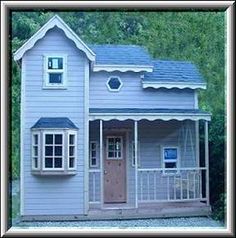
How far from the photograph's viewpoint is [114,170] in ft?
21.1

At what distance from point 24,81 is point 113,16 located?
3.38ft

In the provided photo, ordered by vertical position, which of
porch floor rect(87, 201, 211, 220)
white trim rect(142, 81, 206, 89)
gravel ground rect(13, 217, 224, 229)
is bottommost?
gravel ground rect(13, 217, 224, 229)

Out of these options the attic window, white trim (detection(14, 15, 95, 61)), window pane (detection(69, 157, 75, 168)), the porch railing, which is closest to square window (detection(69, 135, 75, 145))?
window pane (detection(69, 157, 75, 168))

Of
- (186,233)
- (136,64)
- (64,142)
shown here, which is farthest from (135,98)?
(186,233)

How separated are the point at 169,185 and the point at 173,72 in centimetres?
109

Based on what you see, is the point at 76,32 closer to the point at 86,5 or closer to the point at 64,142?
the point at 86,5

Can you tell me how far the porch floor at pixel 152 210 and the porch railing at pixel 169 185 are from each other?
6 cm

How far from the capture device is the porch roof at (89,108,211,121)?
251 inches

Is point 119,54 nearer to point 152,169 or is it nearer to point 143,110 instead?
point 143,110

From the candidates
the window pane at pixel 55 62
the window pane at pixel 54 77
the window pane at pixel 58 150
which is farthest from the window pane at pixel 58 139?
the window pane at pixel 55 62

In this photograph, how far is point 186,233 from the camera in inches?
241

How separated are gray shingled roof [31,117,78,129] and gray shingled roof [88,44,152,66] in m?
0.64

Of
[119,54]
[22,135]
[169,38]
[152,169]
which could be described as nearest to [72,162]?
[22,135]

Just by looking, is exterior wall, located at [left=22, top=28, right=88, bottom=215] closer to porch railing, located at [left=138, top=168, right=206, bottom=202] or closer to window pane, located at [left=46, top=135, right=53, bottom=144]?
window pane, located at [left=46, top=135, right=53, bottom=144]
